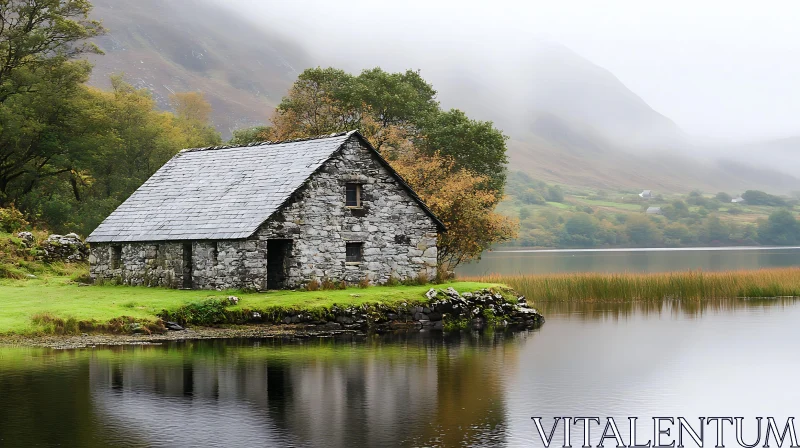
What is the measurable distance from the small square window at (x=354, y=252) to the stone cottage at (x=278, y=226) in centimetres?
4

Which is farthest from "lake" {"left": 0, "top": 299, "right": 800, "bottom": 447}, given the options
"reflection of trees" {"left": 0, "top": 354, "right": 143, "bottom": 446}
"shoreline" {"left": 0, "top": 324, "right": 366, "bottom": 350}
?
"shoreline" {"left": 0, "top": 324, "right": 366, "bottom": 350}

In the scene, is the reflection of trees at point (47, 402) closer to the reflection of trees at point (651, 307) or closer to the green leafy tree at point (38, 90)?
the reflection of trees at point (651, 307)

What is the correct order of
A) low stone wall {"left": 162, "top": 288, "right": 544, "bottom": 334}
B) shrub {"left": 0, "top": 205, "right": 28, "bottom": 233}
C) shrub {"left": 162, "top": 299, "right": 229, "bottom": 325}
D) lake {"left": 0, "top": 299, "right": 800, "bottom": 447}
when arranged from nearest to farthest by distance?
1. lake {"left": 0, "top": 299, "right": 800, "bottom": 447}
2. shrub {"left": 162, "top": 299, "right": 229, "bottom": 325}
3. low stone wall {"left": 162, "top": 288, "right": 544, "bottom": 334}
4. shrub {"left": 0, "top": 205, "right": 28, "bottom": 233}

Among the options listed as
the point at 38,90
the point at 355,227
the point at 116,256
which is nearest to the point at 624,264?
the point at 38,90

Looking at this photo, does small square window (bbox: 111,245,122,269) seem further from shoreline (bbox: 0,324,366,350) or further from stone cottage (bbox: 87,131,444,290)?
shoreline (bbox: 0,324,366,350)

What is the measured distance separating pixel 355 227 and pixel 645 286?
15938 millimetres

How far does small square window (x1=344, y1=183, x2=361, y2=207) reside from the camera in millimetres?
36531

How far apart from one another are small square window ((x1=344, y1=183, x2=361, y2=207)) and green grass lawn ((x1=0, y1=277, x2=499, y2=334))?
11.0 feet

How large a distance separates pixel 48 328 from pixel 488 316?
48.5 ft

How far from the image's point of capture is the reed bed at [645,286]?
1752 inches

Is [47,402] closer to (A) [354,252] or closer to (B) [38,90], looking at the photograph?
(A) [354,252]

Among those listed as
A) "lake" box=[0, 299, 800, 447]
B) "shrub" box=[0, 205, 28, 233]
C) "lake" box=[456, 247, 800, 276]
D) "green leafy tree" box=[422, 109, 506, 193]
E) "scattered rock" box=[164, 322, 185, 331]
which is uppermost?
"green leafy tree" box=[422, 109, 506, 193]

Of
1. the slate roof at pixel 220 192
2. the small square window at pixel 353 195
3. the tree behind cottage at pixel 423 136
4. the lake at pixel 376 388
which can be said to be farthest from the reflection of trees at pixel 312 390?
the tree behind cottage at pixel 423 136

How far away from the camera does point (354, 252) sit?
36.6m
